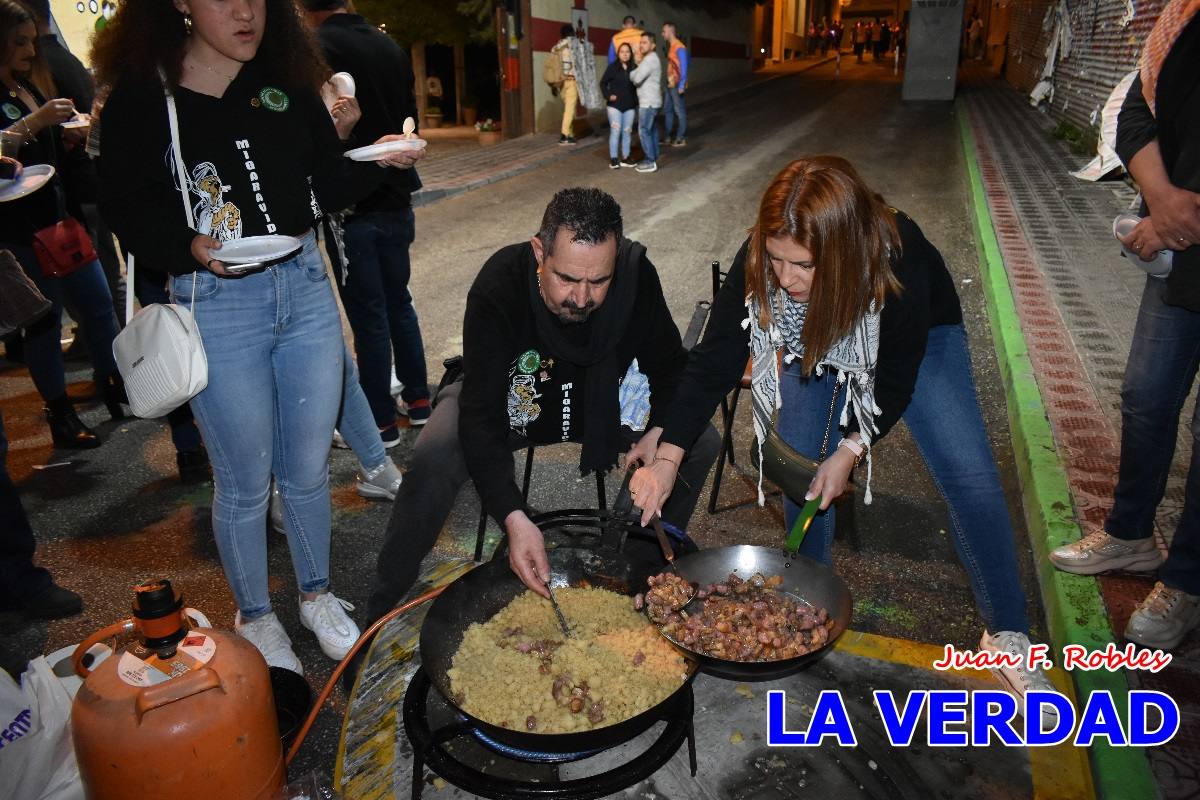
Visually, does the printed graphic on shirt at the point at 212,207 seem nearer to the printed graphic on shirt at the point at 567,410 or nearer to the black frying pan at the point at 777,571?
the printed graphic on shirt at the point at 567,410

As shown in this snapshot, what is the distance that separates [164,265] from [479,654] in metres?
1.47

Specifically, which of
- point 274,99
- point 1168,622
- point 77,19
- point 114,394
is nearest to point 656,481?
point 274,99

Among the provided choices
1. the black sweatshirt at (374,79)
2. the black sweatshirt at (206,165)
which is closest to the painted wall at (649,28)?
the black sweatshirt at (374,79)

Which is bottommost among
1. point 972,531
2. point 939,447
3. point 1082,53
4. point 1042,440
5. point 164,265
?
point 1042,440

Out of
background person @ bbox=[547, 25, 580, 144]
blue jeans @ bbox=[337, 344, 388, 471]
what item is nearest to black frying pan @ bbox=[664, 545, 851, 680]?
blue jeans @ bbox=[337, 344, 388, 471]

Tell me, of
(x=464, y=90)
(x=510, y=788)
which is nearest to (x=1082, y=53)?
(x=464, y=90)

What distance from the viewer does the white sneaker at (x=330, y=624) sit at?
302cm

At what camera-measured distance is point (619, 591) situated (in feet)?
8.72

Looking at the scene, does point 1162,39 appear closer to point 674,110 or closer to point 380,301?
point 380,301

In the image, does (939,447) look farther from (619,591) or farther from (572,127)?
(572,127)

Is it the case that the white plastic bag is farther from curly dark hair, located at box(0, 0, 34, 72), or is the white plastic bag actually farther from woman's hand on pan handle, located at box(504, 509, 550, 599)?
curly dark hair, located at box(0, 0, 34, 72)

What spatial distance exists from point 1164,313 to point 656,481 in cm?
189

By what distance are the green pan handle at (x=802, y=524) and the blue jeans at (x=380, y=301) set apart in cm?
262

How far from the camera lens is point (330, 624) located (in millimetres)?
3061
